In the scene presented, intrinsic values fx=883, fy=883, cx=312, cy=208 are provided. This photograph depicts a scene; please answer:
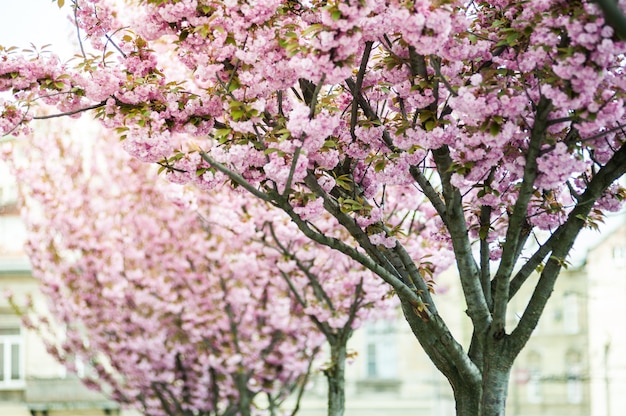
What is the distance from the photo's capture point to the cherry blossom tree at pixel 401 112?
4.23 meters

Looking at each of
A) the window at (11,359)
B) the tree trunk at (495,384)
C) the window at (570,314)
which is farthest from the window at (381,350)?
the tree trunk at (495,384)

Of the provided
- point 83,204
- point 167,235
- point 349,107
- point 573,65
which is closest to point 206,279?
point 167,235

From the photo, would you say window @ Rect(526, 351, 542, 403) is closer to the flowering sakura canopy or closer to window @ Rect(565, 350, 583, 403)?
window @ Rect(565, 350, 583, 403)

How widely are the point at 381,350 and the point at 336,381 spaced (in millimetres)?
12743

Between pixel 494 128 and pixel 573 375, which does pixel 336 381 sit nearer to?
pixel 494 128

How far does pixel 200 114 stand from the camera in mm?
5117

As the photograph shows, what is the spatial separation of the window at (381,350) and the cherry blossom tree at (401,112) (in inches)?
622

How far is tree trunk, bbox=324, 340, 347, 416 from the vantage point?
28.4 feet

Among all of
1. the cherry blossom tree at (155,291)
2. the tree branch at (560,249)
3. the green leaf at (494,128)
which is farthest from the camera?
the cherry blossom tree at (155,291)

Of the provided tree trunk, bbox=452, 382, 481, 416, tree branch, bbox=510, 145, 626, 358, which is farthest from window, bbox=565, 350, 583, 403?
tree branch, bbox=510, 145, 626, 358

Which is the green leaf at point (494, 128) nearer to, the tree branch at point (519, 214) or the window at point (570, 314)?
the tree branch at point (519, 214)

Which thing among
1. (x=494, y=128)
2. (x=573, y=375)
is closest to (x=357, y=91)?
(x=494, y=128)

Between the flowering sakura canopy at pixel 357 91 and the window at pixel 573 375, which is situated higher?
the flowering sakura canopy at pixel 357 91

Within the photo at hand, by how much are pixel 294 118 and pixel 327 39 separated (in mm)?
478
